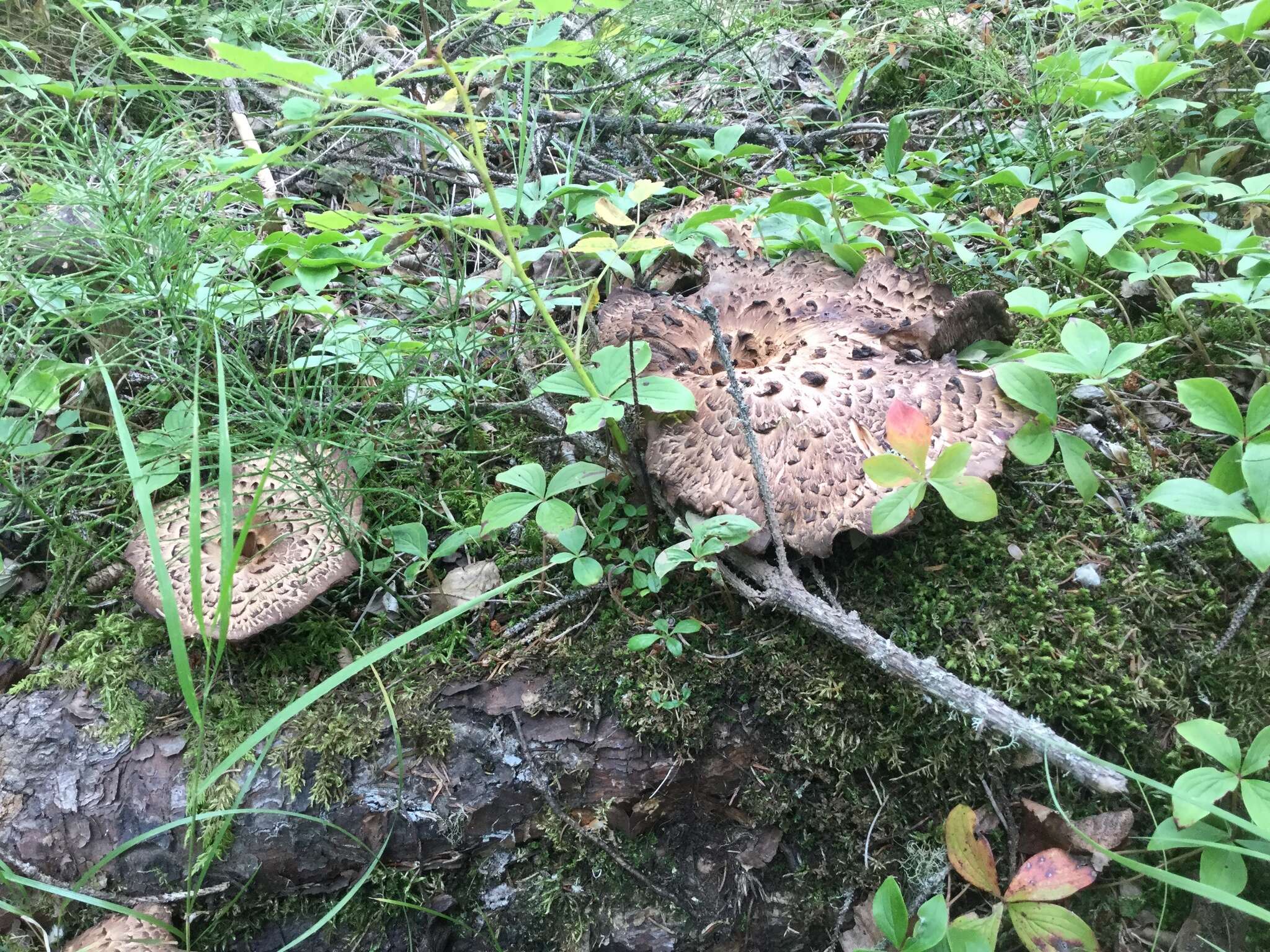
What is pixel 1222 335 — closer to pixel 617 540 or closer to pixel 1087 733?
pixel 1087 733

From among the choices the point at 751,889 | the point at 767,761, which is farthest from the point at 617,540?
the point at 751,889

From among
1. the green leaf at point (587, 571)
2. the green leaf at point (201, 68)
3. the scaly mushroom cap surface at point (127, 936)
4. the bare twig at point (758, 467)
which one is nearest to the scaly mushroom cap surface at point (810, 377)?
the bare twig at point (758, 467)

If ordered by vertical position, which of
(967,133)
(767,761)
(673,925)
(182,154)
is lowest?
(673,925)

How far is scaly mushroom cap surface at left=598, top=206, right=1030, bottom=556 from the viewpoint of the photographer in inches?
91.6

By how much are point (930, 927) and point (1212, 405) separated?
5.34 feet

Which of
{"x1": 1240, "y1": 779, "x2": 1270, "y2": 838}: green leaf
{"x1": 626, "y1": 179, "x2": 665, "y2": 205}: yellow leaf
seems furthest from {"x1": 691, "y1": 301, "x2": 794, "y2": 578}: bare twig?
{"x1": 1240, "y1": 779, "x2": 1270, "y2": 838}: green leaf

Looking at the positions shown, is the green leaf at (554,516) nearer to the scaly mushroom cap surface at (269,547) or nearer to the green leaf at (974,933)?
the scaly mushroom cap surface at (269,547)

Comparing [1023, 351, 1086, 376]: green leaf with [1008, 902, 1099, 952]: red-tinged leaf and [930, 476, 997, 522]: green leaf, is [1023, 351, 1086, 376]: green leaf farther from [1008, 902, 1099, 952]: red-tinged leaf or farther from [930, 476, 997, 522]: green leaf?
[1008, 902, 1099, 952]: red-tinged leaf

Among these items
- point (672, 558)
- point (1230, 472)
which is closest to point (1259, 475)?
point (1230, 472)

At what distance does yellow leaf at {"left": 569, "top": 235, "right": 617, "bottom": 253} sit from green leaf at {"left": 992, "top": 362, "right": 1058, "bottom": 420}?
136 centimetres

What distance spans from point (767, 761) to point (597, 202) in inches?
82.6

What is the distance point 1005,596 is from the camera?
7.43ft

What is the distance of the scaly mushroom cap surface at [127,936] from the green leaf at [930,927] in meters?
2.17

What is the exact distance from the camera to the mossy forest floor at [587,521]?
218 cm
